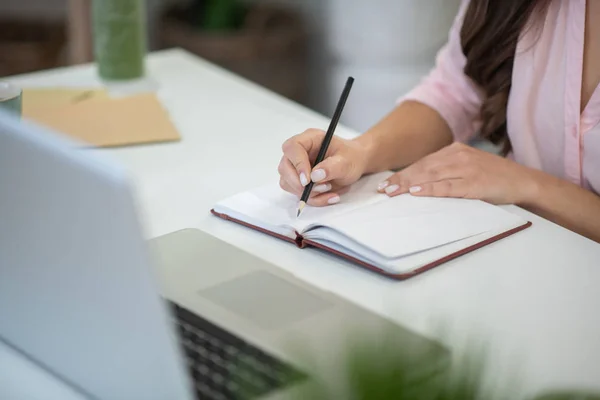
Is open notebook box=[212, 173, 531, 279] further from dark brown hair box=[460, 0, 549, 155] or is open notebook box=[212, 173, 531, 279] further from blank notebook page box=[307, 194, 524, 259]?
dark brown hair box=[460, 0, 549, 155]

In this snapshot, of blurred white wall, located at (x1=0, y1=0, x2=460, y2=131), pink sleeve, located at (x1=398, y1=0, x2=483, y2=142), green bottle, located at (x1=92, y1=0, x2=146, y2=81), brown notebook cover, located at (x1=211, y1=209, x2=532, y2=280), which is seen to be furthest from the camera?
blurred white wall, located at (x1=0, y1=0, x2=460, y2=131)

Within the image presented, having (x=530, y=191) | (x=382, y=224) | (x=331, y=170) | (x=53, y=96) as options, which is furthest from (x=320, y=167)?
(x=53, y=96)

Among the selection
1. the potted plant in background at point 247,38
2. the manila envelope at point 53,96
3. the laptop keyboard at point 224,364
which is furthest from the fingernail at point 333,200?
the potted plant in background at point 247,38

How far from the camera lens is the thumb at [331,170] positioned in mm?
1114

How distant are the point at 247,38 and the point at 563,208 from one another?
76.0 inches

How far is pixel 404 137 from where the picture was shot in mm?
1395

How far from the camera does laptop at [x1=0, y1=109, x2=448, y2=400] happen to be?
61 cm

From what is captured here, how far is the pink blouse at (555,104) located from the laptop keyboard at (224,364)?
724 mm

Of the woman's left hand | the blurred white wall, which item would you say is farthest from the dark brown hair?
the blurred white wall

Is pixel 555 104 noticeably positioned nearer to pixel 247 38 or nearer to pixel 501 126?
pixel 501 126

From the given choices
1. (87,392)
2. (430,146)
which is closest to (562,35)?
(430,146)

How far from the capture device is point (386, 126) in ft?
4.59

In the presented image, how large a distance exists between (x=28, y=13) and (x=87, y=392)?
2834mm

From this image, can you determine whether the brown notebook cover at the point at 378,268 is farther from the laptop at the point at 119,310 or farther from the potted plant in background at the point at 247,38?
the potted plant in background at the point at 247,38
